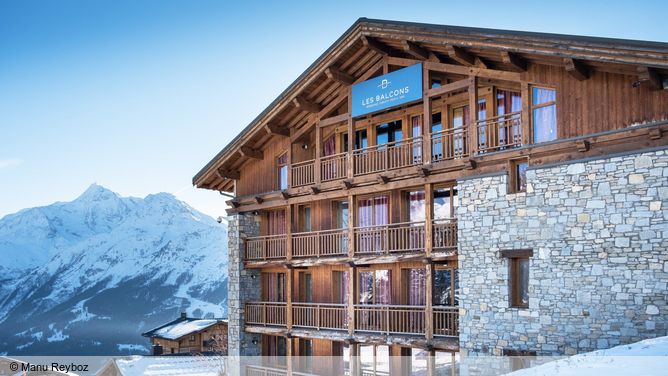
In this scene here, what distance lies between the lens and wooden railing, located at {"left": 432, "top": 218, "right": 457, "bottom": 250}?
65.6ft

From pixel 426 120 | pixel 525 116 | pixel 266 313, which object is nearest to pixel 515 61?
pixel 525 116

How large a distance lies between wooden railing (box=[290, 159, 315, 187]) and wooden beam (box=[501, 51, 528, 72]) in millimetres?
8295

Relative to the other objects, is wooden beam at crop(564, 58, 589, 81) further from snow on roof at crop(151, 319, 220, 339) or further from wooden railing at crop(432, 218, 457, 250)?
snow on roof at crop(151, 319, 220, 339)

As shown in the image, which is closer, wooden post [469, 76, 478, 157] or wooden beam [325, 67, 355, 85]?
wooden post [469, 76, 478, 157]

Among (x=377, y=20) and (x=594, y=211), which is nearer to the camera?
(x=594, y=211)

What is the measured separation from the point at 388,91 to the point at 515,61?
4.62 m

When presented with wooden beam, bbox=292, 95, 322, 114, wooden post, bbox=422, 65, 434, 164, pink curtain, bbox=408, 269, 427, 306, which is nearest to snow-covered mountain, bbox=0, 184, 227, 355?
wooden beam, bbox=292, 95, 322, 114

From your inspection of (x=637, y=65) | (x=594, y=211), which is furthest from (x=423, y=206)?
(x=637, y=65)

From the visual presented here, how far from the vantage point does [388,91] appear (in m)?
21.5

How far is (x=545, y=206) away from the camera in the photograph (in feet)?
56.7

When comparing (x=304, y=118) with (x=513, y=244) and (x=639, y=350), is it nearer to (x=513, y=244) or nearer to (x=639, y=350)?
(x=513, y=244)

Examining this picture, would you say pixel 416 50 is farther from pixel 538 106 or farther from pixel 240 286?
pixel 240 286

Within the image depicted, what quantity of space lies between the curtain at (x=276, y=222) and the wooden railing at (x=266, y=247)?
554mm

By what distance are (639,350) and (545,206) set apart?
4672 millimetres
